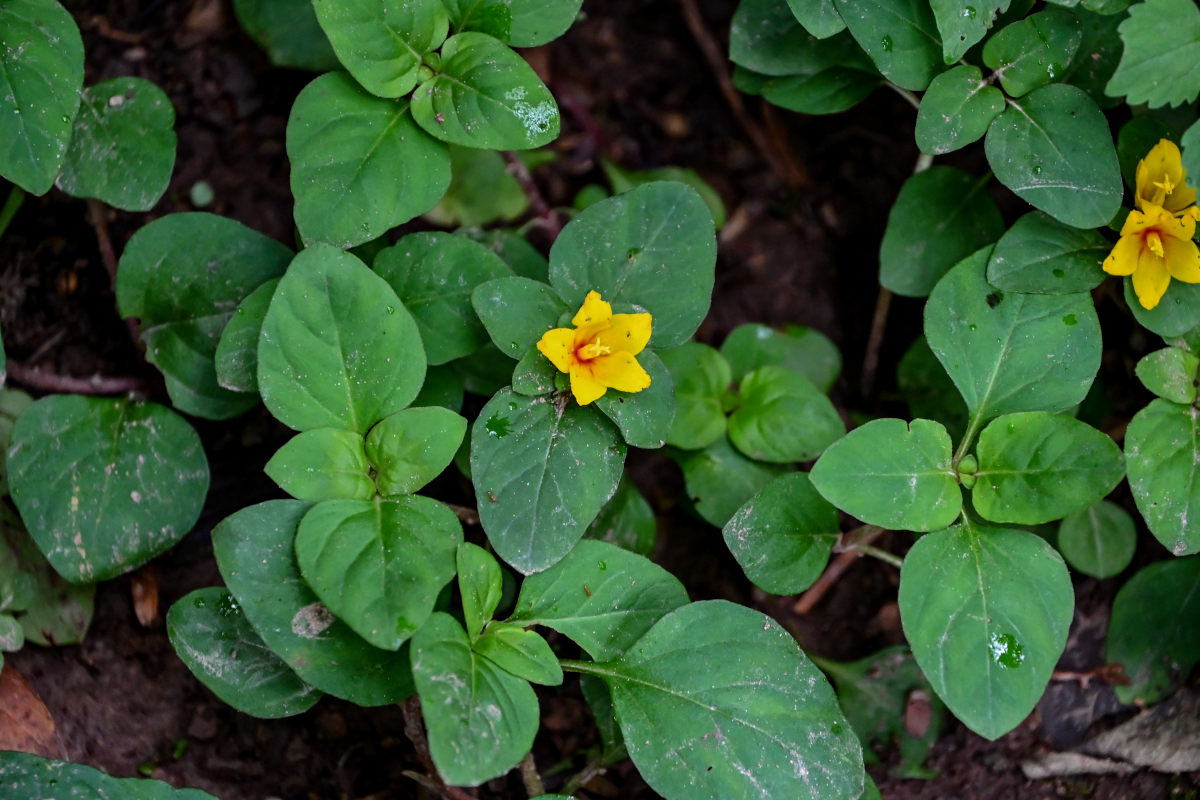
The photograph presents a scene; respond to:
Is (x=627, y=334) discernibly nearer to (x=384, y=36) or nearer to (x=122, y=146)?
(x=384, y=36)

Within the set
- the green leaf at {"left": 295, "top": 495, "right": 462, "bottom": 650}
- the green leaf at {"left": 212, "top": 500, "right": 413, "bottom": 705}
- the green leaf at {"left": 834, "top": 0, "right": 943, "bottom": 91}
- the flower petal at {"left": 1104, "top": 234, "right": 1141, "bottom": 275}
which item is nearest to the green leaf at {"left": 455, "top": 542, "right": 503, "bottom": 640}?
the green leaf at {"left": 295, "top": 495, "right": 462, "bottom": 650}

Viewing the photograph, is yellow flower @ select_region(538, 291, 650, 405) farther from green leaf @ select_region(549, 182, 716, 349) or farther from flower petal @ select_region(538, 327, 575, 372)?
green leaf @ select_region(549, 182, 716, 349)

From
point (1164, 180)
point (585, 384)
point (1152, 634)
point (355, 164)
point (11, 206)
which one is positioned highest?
point (355, 164)

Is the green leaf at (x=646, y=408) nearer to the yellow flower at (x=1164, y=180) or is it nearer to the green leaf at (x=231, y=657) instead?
the green leaf at (x=231, y=657)

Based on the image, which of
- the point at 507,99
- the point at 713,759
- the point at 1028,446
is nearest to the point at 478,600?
the point at 713,759

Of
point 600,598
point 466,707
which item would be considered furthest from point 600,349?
point 466,707

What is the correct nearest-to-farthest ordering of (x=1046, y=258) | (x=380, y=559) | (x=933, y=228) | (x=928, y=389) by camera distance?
(x=380, y=559) < (x=1046, y=258) < (x=933, y=228) < (x=928, y=389)
